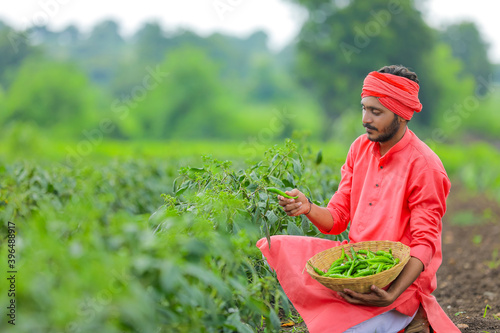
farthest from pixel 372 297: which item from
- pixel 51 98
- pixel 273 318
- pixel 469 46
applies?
pixel 469 46

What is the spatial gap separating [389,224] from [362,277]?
0.51 meters

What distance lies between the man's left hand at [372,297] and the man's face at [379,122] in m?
0.80

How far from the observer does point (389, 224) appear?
113 inches

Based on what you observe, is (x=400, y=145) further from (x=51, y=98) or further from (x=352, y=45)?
(x=51, y=98)

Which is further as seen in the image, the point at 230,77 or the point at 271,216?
the point at 230,77

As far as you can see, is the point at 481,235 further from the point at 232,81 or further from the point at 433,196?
the point at 232,81

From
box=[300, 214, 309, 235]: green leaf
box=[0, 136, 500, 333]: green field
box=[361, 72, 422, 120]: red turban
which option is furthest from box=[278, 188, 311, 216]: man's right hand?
box=[361, 72, 422, 120]: red turban

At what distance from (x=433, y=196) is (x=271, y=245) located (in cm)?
86

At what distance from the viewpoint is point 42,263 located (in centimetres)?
160

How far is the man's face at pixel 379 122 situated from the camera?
2.88 m

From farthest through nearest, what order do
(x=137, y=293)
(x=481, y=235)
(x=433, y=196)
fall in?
(x=481, y=235) < (x=433, y=196) < (x=137, y=293)

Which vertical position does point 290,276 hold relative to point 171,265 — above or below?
below

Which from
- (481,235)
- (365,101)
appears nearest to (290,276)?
(365,101)


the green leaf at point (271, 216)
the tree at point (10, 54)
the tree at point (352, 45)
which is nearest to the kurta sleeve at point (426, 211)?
the green leaf at point (271, 216)
